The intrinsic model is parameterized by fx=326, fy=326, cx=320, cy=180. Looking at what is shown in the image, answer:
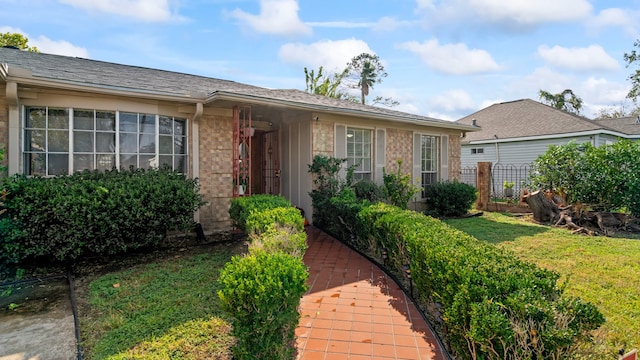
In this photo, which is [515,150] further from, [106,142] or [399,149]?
[106,142]

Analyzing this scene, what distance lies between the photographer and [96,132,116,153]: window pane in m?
5.94

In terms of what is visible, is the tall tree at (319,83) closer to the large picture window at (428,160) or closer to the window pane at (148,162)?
the large picture window at (428,160)

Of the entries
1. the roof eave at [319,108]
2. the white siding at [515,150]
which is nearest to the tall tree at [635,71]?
the white siding at [515,150]

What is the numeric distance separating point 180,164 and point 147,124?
999mm

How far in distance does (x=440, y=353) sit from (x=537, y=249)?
4.65 metres

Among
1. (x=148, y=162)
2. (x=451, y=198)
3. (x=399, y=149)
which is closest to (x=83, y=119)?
(x=148, y=162)

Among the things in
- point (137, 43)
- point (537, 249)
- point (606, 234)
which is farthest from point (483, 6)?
point (137, 43)

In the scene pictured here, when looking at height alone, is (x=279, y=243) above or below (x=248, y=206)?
below

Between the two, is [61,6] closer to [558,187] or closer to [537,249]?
[537,249]

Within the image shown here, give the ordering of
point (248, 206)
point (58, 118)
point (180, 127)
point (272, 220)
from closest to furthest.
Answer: point (272, 220), point (248, 206), point (58, 118), point (180, 127)

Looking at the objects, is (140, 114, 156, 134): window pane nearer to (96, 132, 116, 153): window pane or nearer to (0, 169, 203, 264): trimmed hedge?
(96, 132, 116, 153): window pane

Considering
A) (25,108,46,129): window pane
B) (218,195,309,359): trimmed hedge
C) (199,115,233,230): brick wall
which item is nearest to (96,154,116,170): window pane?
(25,108,46,129): window pane

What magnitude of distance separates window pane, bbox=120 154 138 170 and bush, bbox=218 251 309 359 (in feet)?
15.7

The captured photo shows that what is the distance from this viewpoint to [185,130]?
6.86 meters
